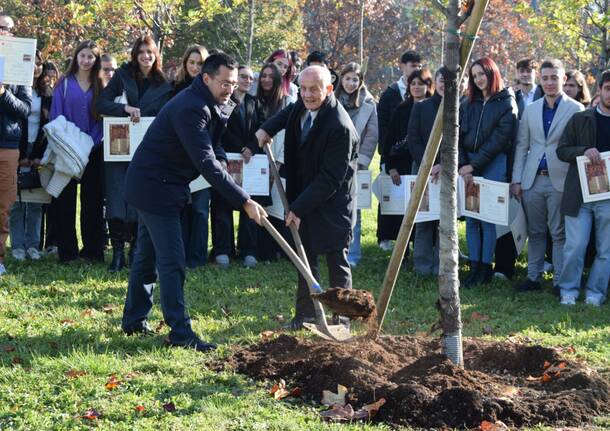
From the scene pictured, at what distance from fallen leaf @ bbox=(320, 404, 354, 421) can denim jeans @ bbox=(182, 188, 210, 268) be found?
17.7 ft

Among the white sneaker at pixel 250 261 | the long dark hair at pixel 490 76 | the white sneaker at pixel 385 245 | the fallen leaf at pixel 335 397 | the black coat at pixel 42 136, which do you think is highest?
the long dark hair at pixel 490 76

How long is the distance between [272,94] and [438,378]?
600cm

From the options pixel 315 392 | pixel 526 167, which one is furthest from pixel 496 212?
pixel 315 392

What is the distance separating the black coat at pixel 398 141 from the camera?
12.2 metres

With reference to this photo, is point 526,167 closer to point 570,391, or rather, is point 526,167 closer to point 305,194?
point 305,194

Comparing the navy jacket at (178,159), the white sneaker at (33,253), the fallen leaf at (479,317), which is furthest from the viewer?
the white sneaker at (33,253)

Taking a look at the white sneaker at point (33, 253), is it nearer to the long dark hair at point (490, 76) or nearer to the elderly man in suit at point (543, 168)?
the long dark hair at point (490, 76)

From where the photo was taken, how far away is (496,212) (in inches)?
423

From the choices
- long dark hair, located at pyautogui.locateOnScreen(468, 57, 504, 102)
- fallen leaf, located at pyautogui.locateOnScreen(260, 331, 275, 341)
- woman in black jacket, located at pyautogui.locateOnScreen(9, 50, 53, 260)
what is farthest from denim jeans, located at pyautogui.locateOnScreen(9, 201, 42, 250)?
long dark hair, located at pyautogui.locateOnScreen(468, 57, 504, 102)

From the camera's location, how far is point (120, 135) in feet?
35.6

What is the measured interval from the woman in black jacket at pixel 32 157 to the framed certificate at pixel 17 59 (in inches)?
36.6

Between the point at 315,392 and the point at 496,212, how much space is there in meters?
4.76

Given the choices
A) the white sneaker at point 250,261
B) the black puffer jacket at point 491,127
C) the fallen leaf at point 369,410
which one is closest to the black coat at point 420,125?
the black puffer jacket at point 491,127

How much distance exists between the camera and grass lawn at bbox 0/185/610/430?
6145 millimetres
